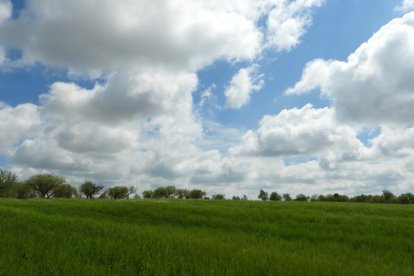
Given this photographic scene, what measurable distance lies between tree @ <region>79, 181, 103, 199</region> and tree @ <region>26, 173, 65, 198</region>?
1848 centimetres

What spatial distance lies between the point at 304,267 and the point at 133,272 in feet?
16.6

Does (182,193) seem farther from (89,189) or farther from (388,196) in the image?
(388,196)

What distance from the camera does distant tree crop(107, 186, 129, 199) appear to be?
17743 cm

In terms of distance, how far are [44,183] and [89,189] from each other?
82.5 ft

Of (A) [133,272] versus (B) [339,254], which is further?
(B) [339,254]

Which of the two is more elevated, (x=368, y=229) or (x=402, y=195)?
(x=402, y=195)

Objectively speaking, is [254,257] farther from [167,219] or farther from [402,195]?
[402,195]

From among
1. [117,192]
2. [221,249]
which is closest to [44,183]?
[117,192]

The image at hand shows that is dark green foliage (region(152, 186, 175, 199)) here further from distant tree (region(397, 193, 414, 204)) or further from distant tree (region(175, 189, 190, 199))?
distant tree (region(397, 193, 414, 204))

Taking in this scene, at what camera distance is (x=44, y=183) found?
458ft

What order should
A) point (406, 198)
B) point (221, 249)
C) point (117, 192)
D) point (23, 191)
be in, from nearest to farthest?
point (221, 249), point (406, 198), point (23, 191), point (117, 192)

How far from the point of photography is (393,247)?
17500mm

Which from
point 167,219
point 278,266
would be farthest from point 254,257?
point 167,219

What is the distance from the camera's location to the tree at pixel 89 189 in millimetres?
161163
